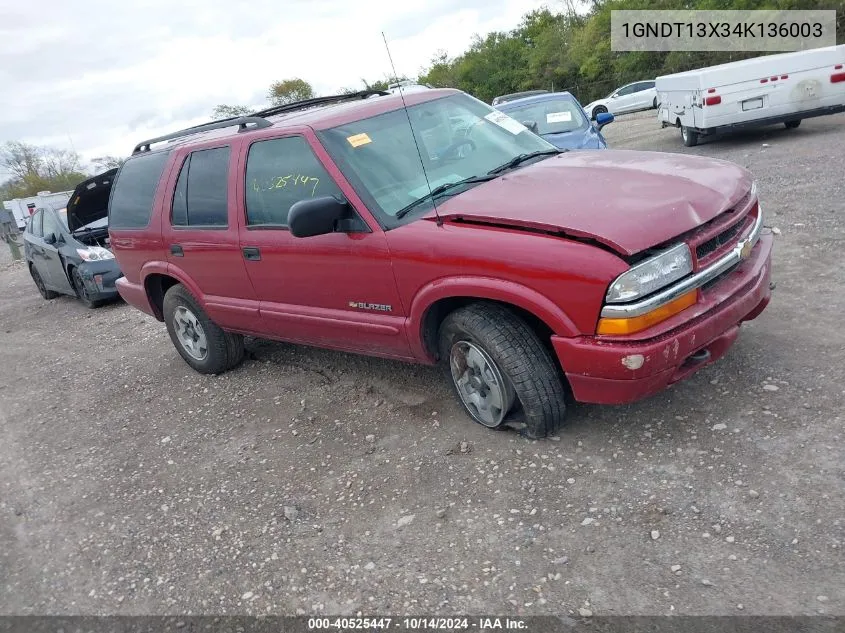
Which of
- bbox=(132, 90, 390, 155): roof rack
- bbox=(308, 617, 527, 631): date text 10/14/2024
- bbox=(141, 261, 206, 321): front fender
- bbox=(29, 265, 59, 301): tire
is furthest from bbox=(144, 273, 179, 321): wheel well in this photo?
bbox=(29, 265, 59, 301): tire

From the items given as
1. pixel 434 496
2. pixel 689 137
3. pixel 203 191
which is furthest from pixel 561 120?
pixel 434 496

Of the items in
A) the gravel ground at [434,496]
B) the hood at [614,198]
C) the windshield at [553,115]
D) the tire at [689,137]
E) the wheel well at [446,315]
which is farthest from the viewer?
the tire at [689,137]

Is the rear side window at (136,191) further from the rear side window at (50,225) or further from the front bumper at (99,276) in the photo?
the rear side window at (50,225)

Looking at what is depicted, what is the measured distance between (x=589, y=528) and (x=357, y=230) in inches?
77.5

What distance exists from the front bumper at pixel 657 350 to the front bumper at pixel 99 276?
7855mm

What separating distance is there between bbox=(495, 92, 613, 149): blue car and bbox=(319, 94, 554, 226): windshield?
459 cm

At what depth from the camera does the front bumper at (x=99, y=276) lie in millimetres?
9328

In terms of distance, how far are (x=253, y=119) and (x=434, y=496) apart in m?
2.86

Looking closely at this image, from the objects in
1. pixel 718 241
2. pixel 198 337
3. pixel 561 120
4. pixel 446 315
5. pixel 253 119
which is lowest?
pixel 198 337

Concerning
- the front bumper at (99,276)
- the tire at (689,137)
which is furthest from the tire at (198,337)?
the tire at (689,137)

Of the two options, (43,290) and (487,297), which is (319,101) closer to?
(487,297)

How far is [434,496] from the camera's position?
3.47 meters

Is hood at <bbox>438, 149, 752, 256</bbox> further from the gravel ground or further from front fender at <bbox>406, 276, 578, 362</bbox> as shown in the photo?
the gravel ground

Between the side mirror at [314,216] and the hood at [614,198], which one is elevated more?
the side mirror at [314,216]
